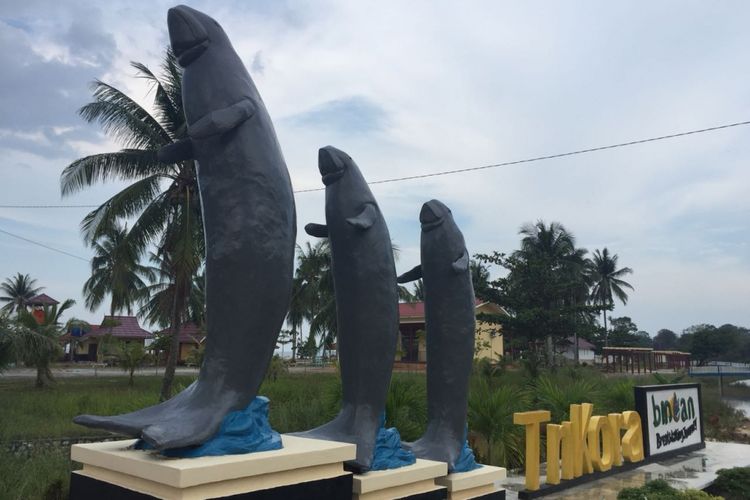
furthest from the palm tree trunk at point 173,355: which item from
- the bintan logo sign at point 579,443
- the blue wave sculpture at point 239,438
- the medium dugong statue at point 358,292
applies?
the blue wave sculpture at point 239,438

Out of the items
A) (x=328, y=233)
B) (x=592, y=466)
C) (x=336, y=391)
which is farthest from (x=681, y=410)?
(x=328, y=233)

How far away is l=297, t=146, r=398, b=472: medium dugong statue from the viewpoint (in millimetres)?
5833

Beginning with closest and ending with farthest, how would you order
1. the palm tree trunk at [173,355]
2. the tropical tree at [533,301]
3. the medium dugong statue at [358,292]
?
1. the medium dugong statue at [358,292]
2. the palm tree trunk at [173,355]
3. the tropical tree at [533,301]

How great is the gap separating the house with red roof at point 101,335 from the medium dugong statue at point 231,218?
4396cm

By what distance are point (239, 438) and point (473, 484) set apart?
2.95 meters

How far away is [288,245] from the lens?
4.78 m

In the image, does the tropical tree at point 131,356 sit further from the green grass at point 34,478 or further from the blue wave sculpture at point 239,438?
the blue wave sculpture at point 239,438

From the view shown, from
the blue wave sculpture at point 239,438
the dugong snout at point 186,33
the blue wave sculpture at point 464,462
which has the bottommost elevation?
the blue wave sculpture at point 464,462

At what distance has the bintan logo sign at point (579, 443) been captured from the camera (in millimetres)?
8406

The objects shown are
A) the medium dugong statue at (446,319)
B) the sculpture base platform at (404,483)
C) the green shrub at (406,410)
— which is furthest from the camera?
the green shrub at (406,410)

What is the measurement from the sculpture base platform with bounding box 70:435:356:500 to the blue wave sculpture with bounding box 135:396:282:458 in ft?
0.22

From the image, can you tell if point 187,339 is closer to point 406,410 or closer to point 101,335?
point 101,335

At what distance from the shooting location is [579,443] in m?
9.21

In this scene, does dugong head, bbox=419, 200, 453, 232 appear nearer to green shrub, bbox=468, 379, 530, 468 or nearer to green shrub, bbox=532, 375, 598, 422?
green shrub, bbox=468, 379, 530, 468
